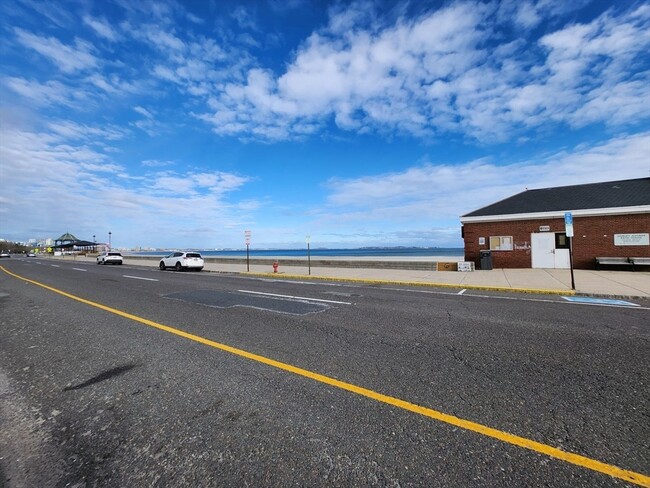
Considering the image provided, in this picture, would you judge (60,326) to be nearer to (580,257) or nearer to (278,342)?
(278,342)

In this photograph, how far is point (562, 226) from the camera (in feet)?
64.2

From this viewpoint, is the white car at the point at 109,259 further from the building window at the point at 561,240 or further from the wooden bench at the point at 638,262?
the wooden bench at the point at 638,262

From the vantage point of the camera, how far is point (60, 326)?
22.1ft

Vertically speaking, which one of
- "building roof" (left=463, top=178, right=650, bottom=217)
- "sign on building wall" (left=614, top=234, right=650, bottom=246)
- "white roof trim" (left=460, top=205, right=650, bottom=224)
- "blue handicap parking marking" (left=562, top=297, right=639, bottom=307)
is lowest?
"blue handicap parking marking" (left=562, top=297, right=639, bottom=307)

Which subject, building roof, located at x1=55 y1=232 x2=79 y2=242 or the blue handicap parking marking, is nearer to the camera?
the blue handicap parking marking

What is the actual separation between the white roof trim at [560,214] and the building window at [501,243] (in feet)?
4.09

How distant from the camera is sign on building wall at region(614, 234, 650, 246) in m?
17.7

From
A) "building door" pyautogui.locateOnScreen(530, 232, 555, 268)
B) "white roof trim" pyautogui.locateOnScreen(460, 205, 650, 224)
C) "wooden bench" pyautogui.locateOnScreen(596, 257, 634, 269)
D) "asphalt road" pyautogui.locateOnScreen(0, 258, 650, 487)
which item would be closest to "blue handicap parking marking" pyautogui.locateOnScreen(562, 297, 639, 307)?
"asphalt road" pyautogui.locateOnScreen(0, 258, 650, 487)

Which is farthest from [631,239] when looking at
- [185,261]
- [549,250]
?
[185,261]

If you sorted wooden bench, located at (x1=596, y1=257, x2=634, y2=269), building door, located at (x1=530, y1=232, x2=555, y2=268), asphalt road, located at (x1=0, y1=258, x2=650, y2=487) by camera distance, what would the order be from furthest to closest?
building door, located at (x1=530, y1=232, x2=555, y2=268)
wooden bench, located at (x1=596, y1=257, x2=634, y2=269)
asphalt road, located at (x1=0, y1=258, x2=650, y2=487)

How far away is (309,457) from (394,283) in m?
12.6

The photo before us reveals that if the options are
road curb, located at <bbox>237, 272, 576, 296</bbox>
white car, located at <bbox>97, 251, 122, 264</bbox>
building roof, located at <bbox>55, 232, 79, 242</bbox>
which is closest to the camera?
road curb, located at <bbox>237, 272, 576, 296</bbox>

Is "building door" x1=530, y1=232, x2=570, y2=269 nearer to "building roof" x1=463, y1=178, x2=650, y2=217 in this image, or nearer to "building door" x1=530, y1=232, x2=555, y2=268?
"building door" x1=530, y1=232, x2=555, y2=268

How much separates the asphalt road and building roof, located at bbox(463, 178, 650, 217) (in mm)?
16539
